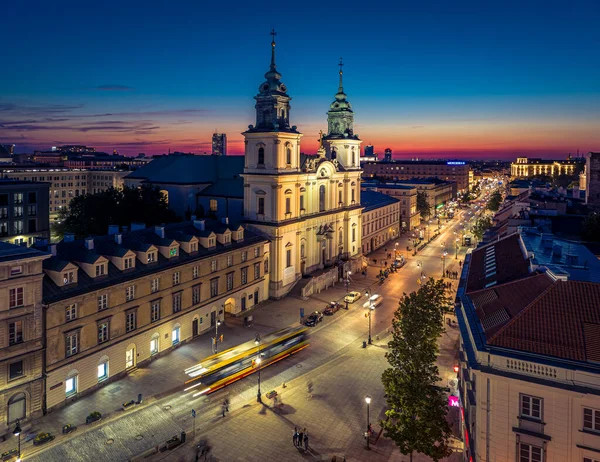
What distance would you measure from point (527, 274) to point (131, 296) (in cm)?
3125

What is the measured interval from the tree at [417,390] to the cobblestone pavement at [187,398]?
5307 mm

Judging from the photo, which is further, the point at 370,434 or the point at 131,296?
the point at 131,296

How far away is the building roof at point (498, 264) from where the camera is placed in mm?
33344

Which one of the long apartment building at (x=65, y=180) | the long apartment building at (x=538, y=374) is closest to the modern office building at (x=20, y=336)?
the long apartment building at (x=538, y=374)

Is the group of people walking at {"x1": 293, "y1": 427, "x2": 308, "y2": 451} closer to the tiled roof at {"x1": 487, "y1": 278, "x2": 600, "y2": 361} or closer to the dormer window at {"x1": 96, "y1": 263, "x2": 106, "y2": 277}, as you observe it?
the tiled roof at {"x1": 487, "y1": 278, "x2": 600, "y2": 361}

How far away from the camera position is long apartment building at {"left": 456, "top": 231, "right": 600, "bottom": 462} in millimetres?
20578

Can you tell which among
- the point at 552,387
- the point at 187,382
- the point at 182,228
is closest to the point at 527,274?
the point at 552,387

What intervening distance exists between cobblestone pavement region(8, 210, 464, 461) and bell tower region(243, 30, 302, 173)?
19.3m

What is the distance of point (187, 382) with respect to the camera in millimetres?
38625

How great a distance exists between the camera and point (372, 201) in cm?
10350

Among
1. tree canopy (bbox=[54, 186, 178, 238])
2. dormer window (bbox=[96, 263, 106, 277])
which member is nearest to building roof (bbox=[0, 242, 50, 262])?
dormer window (bbox=[96, 263, 106, 277])

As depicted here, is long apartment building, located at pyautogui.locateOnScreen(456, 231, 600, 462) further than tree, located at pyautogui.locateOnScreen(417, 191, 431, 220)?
No

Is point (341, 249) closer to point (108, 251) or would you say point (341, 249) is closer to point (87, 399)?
point (108, 251)

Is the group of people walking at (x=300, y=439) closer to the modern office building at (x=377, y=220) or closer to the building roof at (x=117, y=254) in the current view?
the building roof at (x=117, y=254)
